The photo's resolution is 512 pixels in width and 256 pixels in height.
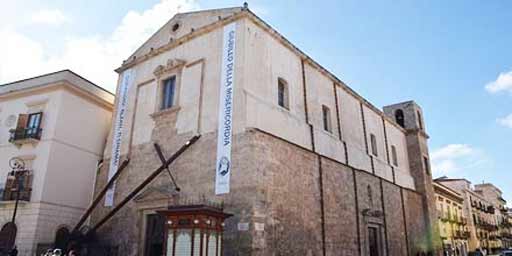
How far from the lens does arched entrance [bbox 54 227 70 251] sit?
13.7 m

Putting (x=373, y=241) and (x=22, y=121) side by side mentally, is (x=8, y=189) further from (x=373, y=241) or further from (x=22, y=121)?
(x=373, y=241)

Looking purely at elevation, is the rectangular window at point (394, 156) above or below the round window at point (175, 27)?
below

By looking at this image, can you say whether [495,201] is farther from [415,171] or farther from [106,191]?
[106,191]

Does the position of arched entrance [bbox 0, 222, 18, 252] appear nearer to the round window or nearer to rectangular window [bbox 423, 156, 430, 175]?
the round window

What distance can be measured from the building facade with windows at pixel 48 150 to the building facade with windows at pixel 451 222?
906 inches

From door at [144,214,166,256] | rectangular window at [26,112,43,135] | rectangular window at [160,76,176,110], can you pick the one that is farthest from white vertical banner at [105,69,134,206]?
rectangular window at [26,112,43,135]

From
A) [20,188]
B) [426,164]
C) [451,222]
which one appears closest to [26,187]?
[20,188]

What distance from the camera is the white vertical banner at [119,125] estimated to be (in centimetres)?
1452

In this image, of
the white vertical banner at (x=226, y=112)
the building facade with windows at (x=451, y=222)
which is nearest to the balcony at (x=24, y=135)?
the white vertical banner at (x=226, y=112)

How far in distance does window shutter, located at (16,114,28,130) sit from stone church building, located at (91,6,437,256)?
3725 millimetres

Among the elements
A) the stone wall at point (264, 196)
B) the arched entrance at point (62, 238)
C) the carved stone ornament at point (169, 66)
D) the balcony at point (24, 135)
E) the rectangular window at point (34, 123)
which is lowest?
the arched entrance at point (62, 238)

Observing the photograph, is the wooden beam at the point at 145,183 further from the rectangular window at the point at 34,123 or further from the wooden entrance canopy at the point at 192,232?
the rectangular window at the point at 34,123

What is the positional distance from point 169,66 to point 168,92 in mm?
985

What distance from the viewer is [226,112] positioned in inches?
476
